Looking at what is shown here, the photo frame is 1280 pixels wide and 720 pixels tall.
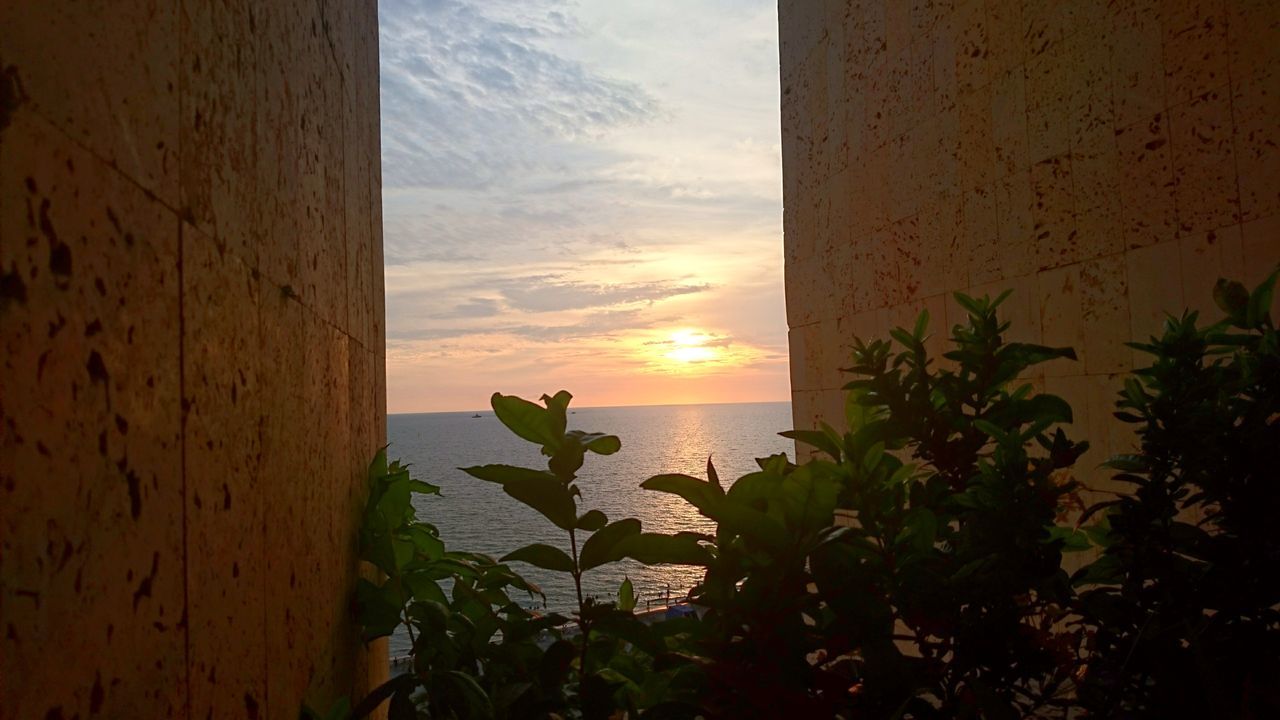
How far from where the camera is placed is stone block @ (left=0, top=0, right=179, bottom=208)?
64 cm

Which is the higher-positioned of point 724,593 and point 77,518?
point 77,518

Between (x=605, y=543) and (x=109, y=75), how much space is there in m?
0.84

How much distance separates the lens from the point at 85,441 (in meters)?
0.71

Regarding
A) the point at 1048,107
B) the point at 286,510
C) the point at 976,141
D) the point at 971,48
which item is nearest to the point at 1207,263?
the point at 1048,107

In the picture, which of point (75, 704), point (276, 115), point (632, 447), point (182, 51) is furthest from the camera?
point (632, 447)

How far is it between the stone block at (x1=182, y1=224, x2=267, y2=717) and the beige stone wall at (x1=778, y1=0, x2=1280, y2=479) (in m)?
3.52

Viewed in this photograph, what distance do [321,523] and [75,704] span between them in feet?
3.44

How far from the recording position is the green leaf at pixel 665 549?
1166 millimetres

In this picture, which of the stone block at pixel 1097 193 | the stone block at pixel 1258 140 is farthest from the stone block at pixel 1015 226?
the stone block at pixel 1258 140

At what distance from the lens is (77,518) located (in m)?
0.68

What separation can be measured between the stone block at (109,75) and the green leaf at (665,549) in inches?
29.7

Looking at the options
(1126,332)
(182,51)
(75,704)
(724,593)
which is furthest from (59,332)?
(1126,332)

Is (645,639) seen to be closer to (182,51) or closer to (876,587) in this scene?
(876,587)

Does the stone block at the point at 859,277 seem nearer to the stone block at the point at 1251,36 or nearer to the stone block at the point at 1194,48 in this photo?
the stone block at the point at 1194,48
